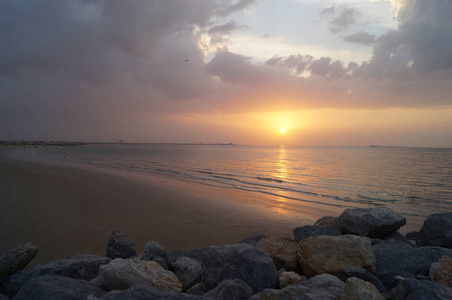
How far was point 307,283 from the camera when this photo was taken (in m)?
4.32

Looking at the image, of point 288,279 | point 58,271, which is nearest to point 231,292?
point 288,279

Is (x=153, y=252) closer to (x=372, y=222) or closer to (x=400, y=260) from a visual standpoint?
(x=400, y=260)

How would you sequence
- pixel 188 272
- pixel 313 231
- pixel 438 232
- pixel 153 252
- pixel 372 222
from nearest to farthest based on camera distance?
1. pixel 188 272
2. pixel 153 252
3. pixel 438 232
4. pixel 372 222
5. pixel 313 231

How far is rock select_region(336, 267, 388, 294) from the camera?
450 centimetres

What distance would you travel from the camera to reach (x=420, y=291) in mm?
3627

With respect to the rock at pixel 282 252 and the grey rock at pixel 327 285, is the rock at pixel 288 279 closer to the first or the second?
the grey rock at pixel 327 285

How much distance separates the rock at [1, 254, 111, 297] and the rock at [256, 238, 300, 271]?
3332 mm

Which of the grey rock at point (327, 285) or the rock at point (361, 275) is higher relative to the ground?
the grey rock at point (327, 285)

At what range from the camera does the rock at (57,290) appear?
3511mm

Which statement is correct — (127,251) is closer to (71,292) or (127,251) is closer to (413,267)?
(71,292)

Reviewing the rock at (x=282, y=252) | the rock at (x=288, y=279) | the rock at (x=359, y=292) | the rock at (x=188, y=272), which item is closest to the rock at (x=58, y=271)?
the rock at (x=188, y=272)

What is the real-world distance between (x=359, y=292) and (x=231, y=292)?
1664mm

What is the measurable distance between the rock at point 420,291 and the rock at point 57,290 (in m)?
3.98

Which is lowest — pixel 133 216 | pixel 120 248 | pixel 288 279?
pixel 133 216
